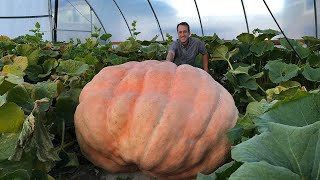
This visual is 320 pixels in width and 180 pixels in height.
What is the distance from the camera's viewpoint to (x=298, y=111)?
4.93 feet

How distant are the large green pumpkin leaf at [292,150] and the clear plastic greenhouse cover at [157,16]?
9.64 metres

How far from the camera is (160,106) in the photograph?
6.60 feet

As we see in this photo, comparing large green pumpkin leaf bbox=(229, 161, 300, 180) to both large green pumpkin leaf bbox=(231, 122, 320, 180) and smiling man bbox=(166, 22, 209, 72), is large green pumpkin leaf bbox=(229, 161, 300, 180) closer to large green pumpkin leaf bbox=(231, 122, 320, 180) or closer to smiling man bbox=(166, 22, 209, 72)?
large green pumpkin leaf bbox=(231, 122, 320, 180)

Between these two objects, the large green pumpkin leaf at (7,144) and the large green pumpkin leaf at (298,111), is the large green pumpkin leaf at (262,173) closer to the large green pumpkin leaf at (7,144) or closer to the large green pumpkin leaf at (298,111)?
the large green pumpkin leaf at (298,111)

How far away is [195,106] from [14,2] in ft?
37.6

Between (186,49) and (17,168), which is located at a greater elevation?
(17,168)

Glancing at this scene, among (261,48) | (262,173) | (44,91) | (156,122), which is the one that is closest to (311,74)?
(261,48)

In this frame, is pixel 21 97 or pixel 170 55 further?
pixel 170 55

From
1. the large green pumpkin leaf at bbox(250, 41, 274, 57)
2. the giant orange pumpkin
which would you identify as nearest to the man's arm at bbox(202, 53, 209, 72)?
the large green pumpkin leaf at bbox(250, 41, 274, 57)

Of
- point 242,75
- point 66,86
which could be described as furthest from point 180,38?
point 66,86

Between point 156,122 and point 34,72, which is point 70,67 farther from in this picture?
point 156,122

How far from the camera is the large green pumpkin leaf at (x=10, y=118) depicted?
1.62 m

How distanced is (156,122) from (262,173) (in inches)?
36.5

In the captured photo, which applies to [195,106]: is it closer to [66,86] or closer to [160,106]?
[160,106]
